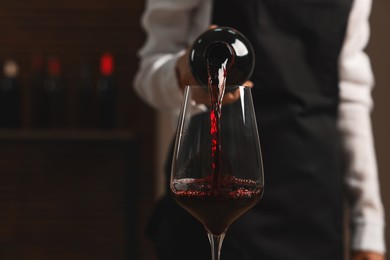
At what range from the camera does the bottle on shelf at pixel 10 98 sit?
3.81 m

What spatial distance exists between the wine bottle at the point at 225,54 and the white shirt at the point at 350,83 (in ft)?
1.48

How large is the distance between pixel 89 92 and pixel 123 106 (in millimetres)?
212

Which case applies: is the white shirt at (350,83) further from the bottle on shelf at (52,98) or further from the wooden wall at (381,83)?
the bottle on shelf at (52,98)

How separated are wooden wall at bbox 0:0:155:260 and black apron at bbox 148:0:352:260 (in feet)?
8.75

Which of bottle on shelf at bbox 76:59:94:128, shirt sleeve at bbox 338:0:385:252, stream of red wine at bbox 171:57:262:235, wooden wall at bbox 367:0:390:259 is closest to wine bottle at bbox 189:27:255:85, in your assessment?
stream of red wine at bbox 171:57:262:235

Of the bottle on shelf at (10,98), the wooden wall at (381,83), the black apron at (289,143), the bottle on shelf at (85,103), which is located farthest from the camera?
the bottle on shelf at (85,103)

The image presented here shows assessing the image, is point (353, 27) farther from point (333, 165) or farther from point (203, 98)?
point (203, 98)

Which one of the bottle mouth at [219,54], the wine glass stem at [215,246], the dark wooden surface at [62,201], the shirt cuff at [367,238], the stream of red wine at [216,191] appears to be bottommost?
the dark wooden surface at [62,201]

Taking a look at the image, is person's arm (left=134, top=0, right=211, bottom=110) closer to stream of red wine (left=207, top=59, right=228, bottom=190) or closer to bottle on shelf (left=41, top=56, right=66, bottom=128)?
stream of red wine (left=207, top=59, right=228, bottom=190)

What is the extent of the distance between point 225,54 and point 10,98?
3.08 metres

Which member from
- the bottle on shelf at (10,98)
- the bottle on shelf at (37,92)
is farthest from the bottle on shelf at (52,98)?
the bottle on shelf at (10,98)

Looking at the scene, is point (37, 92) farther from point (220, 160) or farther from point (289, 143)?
point (220, 160)

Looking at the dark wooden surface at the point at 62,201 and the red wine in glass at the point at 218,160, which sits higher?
the red wine in glass at the point at 218,160

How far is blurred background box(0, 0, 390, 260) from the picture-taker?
4020 mm
